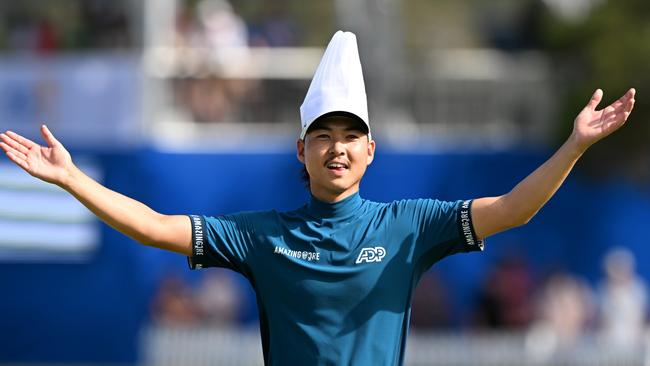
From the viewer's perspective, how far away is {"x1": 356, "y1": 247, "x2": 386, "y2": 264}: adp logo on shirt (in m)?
6.14

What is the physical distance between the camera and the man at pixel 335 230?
19.8 feet

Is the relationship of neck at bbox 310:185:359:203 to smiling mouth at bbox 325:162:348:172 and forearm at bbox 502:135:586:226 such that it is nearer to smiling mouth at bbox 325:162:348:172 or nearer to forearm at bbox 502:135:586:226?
smiling mouth at bbox 325:162:348:172

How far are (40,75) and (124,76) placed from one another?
108 centimetres

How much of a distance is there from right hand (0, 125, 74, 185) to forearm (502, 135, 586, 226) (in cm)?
177

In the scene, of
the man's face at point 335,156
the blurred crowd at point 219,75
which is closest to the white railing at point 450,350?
the blurred crowd at point 219,75

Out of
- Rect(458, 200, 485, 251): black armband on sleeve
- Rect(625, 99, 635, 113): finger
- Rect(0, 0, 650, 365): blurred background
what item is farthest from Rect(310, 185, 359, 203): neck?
Rect(0, 0, 650, 365): blurred background

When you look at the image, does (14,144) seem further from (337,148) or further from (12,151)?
(337,148)

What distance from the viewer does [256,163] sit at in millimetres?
19391

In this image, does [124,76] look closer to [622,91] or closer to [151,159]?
[151,159]

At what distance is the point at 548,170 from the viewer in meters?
5.97

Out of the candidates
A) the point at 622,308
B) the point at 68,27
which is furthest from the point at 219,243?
the point at 68,27

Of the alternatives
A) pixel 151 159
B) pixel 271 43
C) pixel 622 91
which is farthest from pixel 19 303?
pixel 622 91

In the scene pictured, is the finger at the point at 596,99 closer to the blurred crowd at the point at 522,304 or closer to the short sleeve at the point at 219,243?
the short sleeve at the point at 219,243

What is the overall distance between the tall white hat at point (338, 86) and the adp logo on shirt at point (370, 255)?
52cm
